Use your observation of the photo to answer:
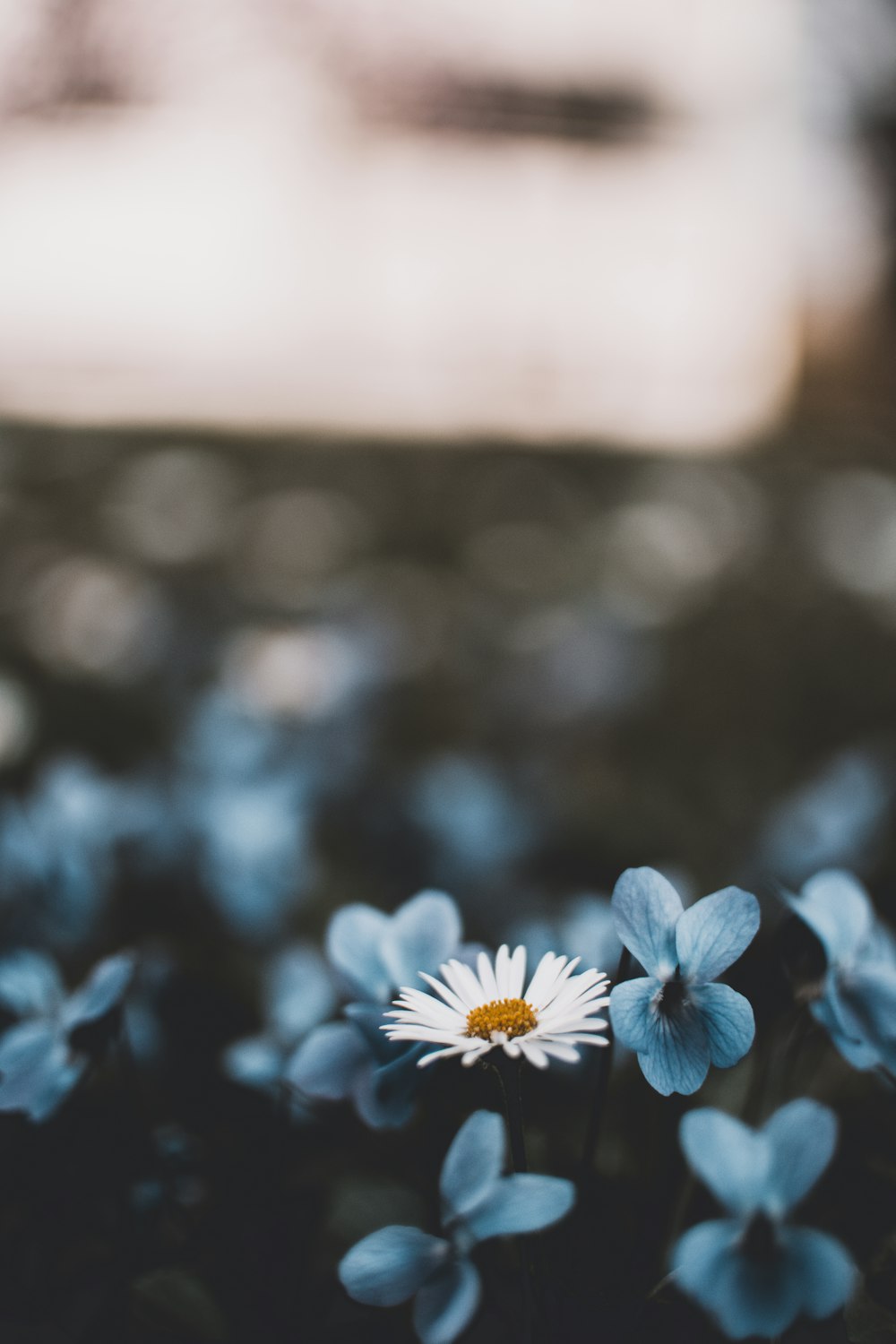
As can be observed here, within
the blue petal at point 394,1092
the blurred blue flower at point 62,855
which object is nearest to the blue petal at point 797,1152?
the blue petal at point 394,1092

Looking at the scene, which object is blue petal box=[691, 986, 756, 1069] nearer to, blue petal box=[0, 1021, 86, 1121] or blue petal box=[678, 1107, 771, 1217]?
blue petal box=[678, 1107, 771, 1217]

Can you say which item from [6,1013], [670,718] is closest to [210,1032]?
[6,1013]

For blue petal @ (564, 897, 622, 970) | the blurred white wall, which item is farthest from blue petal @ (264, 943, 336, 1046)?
the blurred white wall

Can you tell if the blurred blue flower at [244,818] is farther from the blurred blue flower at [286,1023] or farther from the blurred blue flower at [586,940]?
the blurred blue flower at [586,940]

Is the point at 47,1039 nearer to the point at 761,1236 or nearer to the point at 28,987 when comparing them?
the point at 28,987

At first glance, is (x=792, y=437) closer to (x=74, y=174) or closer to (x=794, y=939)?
(x=74, y=174)

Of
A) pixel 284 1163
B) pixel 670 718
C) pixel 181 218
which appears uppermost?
pixel 181 218

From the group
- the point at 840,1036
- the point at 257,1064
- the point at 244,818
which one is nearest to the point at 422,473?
the point at 244,818
